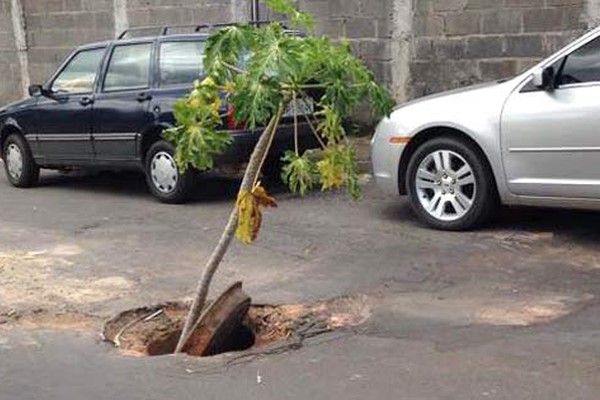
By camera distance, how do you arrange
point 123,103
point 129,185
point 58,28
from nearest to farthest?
1. point 123,103
2. point 129,185
3. point 58,28

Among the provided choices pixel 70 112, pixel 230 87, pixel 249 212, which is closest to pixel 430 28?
pixel 70 112

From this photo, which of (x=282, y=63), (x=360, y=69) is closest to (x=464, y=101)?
(x=360, y=69)

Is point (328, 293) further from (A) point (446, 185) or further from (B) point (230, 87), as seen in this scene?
(A) point (446, 185)

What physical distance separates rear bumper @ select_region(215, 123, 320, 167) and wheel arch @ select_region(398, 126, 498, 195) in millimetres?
1063

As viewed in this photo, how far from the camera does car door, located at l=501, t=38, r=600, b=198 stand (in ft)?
21.7

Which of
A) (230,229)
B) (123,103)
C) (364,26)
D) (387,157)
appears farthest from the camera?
(364,26)

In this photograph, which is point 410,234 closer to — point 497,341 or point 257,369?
point 497,341

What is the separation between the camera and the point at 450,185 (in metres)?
7.39

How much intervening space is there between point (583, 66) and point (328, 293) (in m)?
2.63

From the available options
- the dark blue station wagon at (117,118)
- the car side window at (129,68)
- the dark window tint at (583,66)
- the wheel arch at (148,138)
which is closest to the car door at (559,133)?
the dark window tint at (583,66)

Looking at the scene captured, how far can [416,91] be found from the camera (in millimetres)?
11391

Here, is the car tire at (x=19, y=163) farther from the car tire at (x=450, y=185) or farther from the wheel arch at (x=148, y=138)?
the car tire at (x=450, y=185)

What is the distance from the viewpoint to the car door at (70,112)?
32.4 ft

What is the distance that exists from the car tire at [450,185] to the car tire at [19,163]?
16.4 feet
